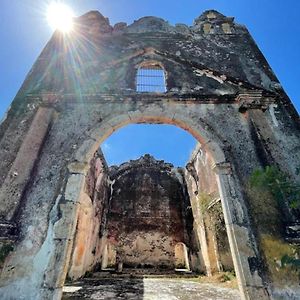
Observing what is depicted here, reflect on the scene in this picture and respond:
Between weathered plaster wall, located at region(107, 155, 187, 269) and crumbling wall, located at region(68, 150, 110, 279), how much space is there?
1.03m

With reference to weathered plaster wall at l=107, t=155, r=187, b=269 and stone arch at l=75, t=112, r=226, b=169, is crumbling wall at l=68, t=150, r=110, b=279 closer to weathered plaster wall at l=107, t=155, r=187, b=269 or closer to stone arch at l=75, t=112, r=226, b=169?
weathered plaster wall at l=107, t=155, r=187, b=269

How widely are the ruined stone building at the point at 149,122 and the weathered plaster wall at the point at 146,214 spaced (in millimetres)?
3067

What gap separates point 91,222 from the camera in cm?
1045

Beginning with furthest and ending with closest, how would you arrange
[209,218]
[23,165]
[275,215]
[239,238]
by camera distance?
[209,218] → [23,165] → [275,215] → [239,238]

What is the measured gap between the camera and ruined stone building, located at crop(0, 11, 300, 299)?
4.01 meters

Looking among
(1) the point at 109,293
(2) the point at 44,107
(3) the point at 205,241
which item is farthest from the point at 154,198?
(2) the point at 44,107

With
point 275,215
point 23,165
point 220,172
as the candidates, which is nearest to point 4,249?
point 23,165

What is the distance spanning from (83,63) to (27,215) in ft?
15.8

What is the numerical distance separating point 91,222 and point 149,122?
6.58m

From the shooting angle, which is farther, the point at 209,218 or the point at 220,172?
the point at 209,218

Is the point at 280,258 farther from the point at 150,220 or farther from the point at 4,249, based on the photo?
the point at 150,220

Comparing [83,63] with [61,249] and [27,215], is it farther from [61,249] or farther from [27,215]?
[61,249]

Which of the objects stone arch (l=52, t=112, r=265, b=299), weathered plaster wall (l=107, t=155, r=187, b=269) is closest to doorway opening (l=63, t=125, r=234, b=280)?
weathered plaster wall (l=107, t=155, r=187, b=269)

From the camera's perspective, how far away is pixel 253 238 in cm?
414
